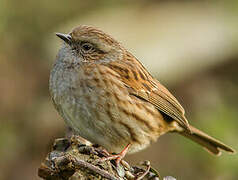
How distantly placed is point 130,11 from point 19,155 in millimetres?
3839

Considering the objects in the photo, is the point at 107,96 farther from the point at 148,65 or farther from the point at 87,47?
the point at 148,65

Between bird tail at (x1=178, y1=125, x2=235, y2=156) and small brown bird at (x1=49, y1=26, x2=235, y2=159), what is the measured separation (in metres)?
0.28

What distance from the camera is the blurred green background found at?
22.0 feet

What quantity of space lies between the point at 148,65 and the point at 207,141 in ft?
9.76

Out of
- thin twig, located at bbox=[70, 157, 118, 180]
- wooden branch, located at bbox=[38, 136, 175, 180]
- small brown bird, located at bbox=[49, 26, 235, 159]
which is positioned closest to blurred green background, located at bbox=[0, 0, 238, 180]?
small brown bird, located at bbox=[49, 26, 235, 159]

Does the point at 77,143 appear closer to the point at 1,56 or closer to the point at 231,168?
the point at 231,168

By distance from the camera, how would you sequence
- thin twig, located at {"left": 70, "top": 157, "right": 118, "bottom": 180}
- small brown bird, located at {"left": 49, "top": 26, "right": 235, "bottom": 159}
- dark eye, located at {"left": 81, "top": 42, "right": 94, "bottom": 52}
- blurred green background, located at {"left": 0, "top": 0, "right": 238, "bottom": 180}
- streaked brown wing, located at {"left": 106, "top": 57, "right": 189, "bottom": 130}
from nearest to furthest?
thin twig, located at {"left": 70, "top": 157, "right": 118, "bottom": 180}
small brown bird, located at {"left": 49, "top": 26, "right": 235, "bottom": 159}
dark eye, located at {"left": 81, "top": 42, "right": 94, "bottom": 52}
streaked brown wing, located at {"left": 106, "top": 57, "right": 189, "bottom": 130}
blurred green background, located at {"left": 0, "top": 0, "right": 238, "bottom": 180}

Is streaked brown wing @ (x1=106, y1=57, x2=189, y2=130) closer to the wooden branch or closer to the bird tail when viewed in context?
the bird tail

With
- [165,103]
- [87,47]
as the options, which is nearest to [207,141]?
[165,103]

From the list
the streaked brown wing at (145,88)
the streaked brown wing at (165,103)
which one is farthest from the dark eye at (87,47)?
the streaked brown wing at (165,103)

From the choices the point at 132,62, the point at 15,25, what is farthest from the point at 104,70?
the point at 15,25

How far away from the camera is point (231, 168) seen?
5.73 m

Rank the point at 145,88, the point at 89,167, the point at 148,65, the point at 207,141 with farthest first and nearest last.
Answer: the point at 148,65 → the point at 207,141 → the point at 145,88 → the point at 89,167

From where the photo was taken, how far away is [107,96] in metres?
4.57
